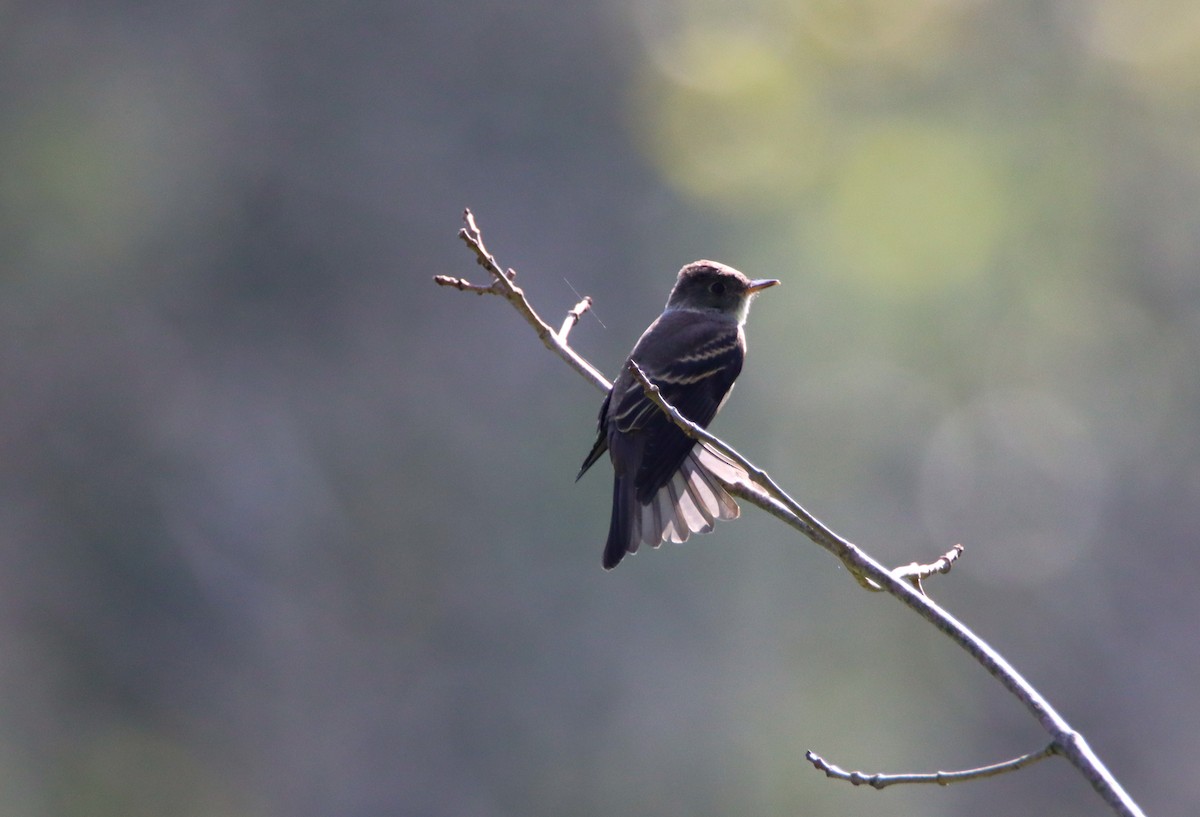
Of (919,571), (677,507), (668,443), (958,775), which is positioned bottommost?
(958,775)

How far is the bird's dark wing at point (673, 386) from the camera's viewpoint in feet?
16.3

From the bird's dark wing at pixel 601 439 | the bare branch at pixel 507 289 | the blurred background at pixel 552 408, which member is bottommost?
the bare branch at pixel 507 289

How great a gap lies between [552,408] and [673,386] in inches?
547

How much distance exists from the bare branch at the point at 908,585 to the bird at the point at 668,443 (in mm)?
828

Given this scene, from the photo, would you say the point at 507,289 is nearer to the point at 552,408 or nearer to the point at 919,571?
the point at 919,571

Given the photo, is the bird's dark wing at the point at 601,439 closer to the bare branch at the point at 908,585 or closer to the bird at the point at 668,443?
the bird at the point at 668,443

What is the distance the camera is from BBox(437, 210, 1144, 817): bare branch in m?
2.19

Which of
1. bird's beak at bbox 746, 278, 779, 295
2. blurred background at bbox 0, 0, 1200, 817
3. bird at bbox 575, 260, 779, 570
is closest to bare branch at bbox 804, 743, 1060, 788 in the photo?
bird at bbox 575, 260, 779, 570

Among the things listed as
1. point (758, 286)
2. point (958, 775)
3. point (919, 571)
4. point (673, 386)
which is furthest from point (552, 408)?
point (958, 775)

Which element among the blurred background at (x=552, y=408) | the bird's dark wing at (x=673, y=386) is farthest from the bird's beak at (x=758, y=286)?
the blurred background at (x=552, y=408)

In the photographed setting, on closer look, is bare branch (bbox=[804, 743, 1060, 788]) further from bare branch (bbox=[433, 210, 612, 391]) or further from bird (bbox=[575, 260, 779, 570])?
bird (bbox=[575, 260, 779, 570])

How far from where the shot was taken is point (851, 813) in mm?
21391

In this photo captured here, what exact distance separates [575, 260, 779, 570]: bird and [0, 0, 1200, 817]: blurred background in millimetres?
11741

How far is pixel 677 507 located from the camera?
4.95 metres
